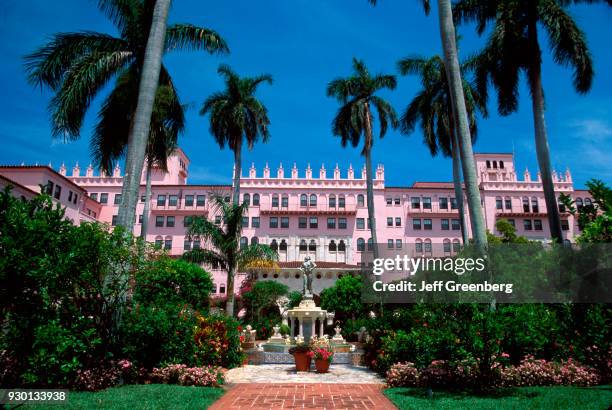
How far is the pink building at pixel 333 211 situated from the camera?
5569 centimetres

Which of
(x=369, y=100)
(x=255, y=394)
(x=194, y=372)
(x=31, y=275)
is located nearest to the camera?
(x=31, y=275)

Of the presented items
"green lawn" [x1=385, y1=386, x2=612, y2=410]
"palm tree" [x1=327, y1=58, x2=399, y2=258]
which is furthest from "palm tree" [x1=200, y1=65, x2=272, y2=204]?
"green lawn" [x1=385, y1=386, x2=612, y2=410]

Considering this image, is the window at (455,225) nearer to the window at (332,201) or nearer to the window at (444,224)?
the window at (444,224)

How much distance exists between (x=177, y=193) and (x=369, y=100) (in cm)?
3238

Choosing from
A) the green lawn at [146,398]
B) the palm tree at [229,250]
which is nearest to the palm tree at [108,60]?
the green lawn at [146,398]

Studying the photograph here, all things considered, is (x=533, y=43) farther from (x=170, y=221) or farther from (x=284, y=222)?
(x=170, y=221)

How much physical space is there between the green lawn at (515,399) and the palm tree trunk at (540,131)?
969 cm

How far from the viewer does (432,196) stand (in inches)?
2255

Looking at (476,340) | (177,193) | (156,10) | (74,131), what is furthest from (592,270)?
(177,193)

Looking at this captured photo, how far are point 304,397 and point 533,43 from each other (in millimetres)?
19911


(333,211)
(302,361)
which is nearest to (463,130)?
(302,361)

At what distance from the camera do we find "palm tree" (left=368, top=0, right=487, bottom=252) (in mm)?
15211

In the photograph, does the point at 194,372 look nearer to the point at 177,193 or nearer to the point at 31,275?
the point at 31,275

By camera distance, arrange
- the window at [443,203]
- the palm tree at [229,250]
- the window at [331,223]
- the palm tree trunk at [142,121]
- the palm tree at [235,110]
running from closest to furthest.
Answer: the palm tree trunk at [142,121] < the palm tree at [229,250] < the palm tree at [235,110] < the window at [331,223] < the window at [443,203]
